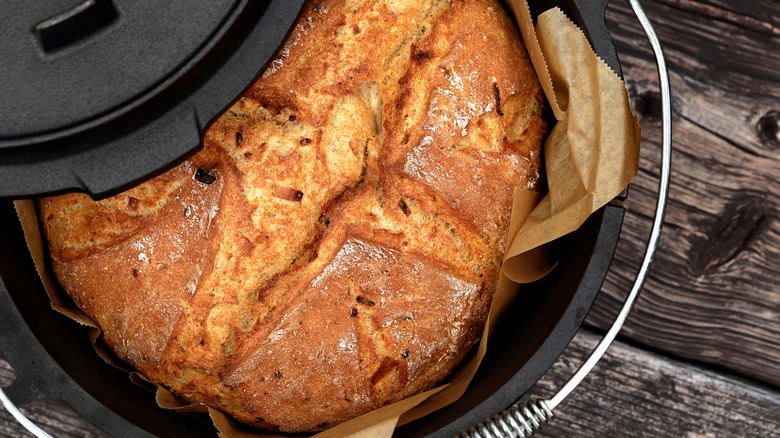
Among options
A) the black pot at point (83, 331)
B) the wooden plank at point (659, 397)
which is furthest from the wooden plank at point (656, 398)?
the black pot at point (83, 331)

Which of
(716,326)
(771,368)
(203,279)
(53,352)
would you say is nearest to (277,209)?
(203,279)

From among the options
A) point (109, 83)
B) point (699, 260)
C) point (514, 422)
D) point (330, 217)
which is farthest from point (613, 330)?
point (109, 83)

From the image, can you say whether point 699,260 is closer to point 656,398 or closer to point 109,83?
point 656,398

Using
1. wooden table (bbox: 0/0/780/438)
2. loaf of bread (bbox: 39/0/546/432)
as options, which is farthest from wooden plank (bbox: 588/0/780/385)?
loaf of bread (bbox: 39/0/546/432)

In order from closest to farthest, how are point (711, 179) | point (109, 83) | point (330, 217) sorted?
point (109, 83)
point (330, 217)
point (711, 179)

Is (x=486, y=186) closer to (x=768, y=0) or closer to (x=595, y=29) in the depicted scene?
(x=595, y=29)

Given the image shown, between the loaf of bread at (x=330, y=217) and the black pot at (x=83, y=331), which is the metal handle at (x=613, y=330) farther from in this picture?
the loaf of bread at (x=330, y=217)
